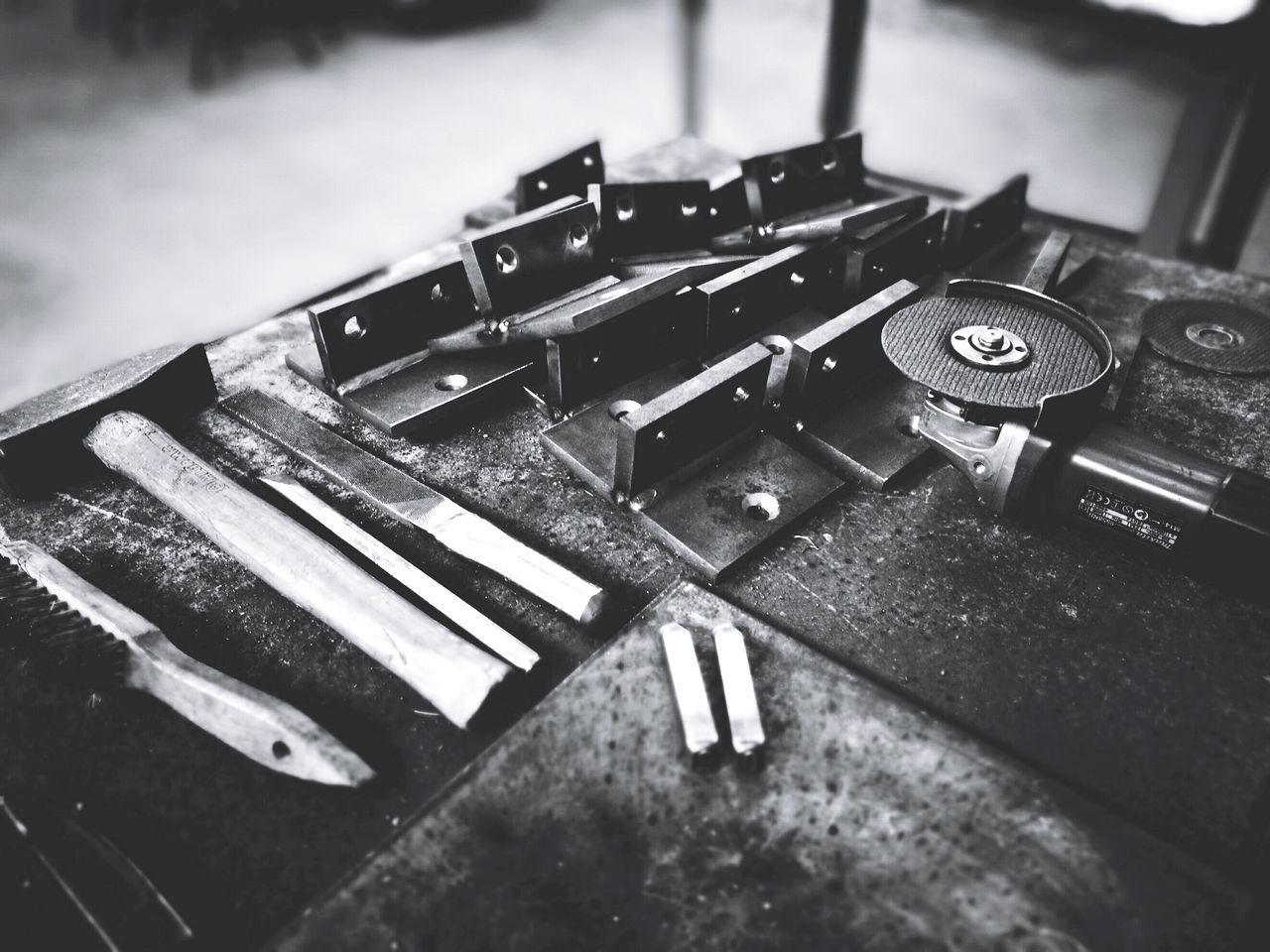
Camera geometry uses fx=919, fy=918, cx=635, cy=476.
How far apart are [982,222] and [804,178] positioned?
1.14 feet

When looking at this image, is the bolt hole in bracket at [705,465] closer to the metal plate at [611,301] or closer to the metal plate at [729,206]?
the metal plate at [611,301]

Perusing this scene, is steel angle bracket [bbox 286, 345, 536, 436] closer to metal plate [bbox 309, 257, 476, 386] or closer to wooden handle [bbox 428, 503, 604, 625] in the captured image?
metal plate [bbox 309, 257, 476, 386]

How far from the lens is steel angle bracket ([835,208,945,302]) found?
1508 mm

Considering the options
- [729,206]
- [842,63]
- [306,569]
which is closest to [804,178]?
[729,206]

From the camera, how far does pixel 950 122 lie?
204 inches

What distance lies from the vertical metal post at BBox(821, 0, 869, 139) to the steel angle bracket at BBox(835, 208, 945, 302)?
59.8 inches

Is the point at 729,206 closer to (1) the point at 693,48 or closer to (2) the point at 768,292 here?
(2) the point at 768,292

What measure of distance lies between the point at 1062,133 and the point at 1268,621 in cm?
481

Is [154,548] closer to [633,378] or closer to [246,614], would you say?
[246,614]

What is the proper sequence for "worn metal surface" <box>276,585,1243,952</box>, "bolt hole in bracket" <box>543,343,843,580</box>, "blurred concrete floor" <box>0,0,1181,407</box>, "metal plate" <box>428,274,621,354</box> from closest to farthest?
"worn metal surface" <box>276,585,1243,952</box> → "bolt hole in bracket" <box>543,343,843,580</box> → "metal plate" <box>428,274,621,354</box> → "blurred concrete floor" <box>0,0,1181,407</box>

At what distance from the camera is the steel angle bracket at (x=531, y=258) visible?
134cm

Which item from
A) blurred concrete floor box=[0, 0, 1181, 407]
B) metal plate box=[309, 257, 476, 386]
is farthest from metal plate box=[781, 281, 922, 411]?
blurred concrete floor box=[0, 0, 1181, 407]

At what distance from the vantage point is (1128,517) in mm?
A: 1099

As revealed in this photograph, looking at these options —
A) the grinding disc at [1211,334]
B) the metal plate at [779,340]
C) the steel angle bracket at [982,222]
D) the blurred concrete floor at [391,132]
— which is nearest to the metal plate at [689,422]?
the metal plate at [779,340]
